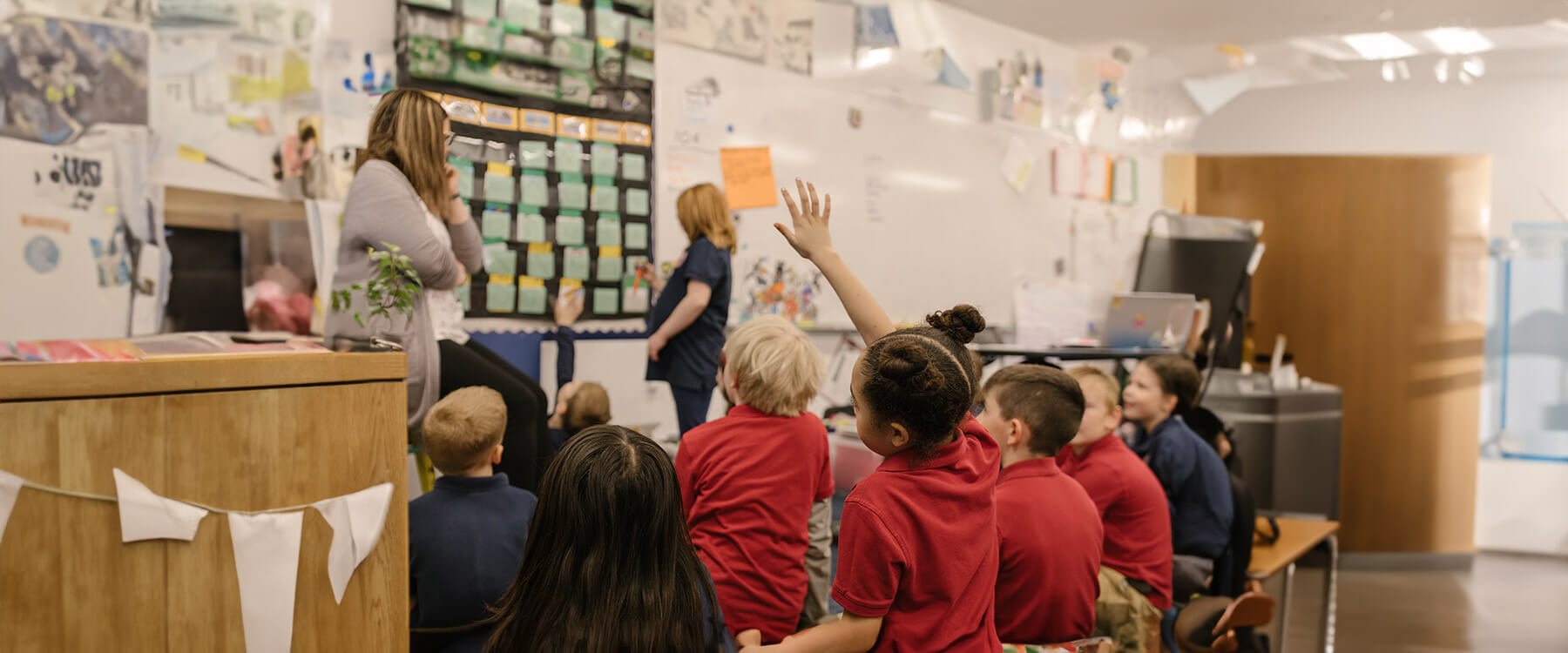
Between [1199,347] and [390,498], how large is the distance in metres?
4.34

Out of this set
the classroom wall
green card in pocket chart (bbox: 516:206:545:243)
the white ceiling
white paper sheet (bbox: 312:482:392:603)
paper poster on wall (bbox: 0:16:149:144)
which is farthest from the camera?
the classroom wall

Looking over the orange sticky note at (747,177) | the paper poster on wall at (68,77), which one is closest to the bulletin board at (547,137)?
the orange sticky note at (747,177)

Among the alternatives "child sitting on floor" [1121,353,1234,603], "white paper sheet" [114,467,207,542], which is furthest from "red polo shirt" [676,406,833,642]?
"child sitting on floor" [1121,353,1234,603]

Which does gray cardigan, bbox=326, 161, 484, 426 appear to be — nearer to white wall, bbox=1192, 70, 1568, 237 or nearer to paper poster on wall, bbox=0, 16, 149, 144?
paper poster on wall, bbox=0, 16, 149, 144

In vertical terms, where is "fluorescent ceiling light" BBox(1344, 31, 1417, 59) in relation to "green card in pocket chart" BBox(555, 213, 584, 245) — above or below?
above

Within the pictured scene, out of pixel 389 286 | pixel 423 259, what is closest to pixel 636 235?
pixel 423 259

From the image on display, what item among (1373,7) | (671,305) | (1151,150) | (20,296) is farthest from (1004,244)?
(20,296)

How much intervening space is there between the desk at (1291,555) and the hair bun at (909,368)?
1.93 meters

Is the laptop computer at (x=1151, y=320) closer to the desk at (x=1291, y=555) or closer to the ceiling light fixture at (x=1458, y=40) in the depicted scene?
the desk at (x=1291, y=555)

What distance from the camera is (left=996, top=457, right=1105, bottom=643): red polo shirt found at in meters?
1.73

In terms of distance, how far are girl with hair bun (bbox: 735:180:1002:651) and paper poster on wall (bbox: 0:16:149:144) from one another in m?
2.28

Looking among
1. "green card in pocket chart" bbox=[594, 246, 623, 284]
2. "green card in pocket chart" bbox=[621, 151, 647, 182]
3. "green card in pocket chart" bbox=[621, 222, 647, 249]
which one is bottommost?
"green card in pocket chart" bbox=[594, 246, 623, 284]

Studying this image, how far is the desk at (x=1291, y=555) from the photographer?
287cm

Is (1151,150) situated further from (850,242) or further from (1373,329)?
(850,242)
